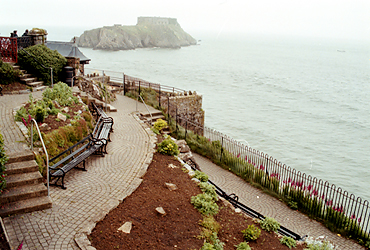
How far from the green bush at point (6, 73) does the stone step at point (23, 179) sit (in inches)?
414

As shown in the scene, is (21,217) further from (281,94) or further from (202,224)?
(281,94)

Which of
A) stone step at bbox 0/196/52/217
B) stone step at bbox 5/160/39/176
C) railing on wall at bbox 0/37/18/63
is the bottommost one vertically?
stone step at bbox 0/196/52/217

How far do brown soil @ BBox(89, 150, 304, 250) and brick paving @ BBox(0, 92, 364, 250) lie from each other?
300 mm

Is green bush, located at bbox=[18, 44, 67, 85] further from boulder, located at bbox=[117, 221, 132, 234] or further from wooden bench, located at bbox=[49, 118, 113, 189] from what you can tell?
boulder, located at bbox=[117, 221, 132, 234]

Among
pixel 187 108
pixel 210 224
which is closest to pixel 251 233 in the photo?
pixel 210 224

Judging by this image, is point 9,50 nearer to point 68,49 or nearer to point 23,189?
point 23,189

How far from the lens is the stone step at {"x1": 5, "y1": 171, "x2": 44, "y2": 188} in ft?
25.5

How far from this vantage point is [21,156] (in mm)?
8641

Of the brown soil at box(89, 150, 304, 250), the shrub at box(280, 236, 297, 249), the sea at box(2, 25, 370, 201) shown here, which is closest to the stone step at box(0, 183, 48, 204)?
the brown soil at box(89, 150, 304, 250)

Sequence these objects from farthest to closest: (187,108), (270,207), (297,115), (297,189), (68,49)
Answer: (297,115) → (68,49) → (187,108) → (297,189) → (270,207)

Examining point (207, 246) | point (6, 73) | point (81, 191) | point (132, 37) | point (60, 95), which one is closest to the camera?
point (207, 246)

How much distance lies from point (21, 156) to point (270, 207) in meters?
9.83

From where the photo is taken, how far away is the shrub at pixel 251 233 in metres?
8.10

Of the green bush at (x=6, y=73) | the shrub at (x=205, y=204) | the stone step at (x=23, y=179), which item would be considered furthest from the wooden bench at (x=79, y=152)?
the green bush at (x=6, y=73)
